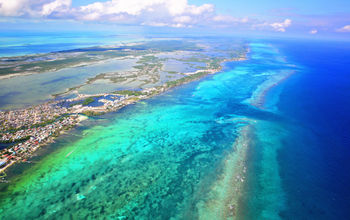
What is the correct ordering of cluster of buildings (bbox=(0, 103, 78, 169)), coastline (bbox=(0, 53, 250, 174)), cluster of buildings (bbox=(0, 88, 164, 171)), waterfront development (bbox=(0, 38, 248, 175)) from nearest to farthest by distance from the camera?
coastline (bbox=(0, 53, 250, 174))
cluster of buildings (bbox=(0, 103, 78, 169))
cluster of buildings (bbox=(0, 88, 164, 171))
waterfront development (bbox=(0, 38, 248, 175))

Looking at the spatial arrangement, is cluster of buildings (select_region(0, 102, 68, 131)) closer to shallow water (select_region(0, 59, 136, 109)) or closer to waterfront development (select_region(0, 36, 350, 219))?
waterfront development (select_region(0, 36, 350, 219))

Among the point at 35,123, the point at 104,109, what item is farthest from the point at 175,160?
the point at 35,123

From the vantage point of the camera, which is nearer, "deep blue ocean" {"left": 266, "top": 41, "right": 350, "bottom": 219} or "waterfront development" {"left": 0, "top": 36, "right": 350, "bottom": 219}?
"waterfront development" {"left": 0, "top": 36, "right": 350, "bottom": 219}

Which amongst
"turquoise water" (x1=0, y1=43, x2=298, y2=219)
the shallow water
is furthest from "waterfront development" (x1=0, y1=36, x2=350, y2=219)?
the shallow water

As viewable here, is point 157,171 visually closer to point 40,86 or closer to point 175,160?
point 175,160

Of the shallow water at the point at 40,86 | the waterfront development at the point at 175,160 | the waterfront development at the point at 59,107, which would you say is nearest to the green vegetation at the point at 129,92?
the waterfront development at the point at 59,107

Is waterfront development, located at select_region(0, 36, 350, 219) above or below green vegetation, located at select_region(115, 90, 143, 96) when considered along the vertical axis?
below

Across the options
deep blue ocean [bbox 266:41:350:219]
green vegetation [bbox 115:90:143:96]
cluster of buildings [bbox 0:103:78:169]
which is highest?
green vegetation [bbox 115:90:143:96]
